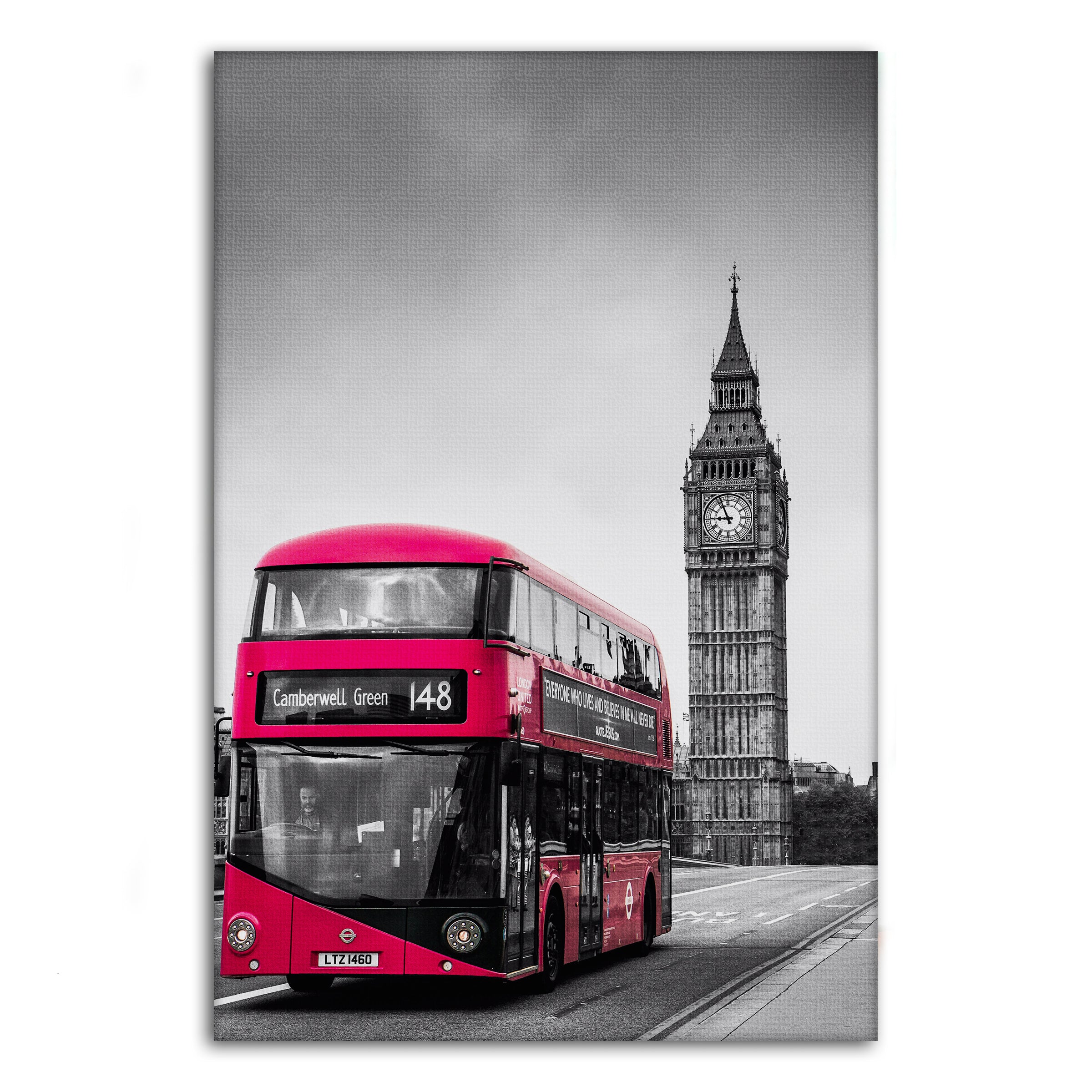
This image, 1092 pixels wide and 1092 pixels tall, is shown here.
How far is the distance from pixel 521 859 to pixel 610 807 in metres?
1.96

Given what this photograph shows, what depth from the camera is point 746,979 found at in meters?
11.4

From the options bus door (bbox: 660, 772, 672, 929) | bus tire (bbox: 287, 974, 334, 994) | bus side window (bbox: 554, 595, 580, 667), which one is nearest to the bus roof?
bus side window (bbox: 554, 595, 580, 667)

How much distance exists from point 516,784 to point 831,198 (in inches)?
152

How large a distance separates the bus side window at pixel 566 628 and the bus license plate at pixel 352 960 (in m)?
2.24

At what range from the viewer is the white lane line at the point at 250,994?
1054 centimetres

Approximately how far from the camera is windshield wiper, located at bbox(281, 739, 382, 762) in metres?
10.1

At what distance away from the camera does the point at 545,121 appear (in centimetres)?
1091

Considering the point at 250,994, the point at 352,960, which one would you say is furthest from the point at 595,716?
the point at 250,994

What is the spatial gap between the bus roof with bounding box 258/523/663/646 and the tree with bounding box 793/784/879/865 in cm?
222

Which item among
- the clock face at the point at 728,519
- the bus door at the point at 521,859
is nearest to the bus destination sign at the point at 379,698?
the bus door at the point at 521,859

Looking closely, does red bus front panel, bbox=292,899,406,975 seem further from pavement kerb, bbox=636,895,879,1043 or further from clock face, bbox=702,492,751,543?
clock face, bbox=702,492,751,543

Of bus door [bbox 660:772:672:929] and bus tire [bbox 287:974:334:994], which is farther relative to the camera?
bus door [bbox 660:772:672:929]

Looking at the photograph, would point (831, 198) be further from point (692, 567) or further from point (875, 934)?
point (875, 934)
